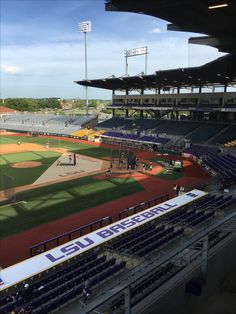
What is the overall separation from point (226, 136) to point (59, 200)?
37004mm

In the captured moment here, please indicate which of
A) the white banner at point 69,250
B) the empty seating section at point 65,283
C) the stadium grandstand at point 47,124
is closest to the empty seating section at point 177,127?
the stadium grandstand at point 47,124

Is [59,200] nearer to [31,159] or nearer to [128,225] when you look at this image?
[128,225]

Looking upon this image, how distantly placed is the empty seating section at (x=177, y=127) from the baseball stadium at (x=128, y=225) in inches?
353

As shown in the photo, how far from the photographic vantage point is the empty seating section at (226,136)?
168 feet

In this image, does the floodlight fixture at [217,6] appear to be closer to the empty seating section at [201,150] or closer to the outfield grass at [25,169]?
the outfield grass at [25,169]

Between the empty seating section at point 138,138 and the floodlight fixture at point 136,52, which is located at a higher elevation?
the floodlight fixture at point 136,52

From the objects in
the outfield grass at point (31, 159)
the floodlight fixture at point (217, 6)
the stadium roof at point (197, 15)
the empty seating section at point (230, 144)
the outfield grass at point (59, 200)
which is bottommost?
the outfield grass at point (31, 159)

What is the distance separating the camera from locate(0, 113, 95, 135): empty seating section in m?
83.1

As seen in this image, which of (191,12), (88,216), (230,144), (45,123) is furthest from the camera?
(45,123)

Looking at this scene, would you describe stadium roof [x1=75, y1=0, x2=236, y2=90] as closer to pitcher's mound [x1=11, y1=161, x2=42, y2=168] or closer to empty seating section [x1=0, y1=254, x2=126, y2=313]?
empty seating section [x1=0, y1=254, x2=126, y2=313]

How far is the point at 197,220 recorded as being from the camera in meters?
18.4

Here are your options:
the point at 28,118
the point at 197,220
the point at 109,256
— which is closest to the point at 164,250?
the point at 109,256

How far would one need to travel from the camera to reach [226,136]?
52.5 metres

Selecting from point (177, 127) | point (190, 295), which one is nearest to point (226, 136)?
point (177, 127)
